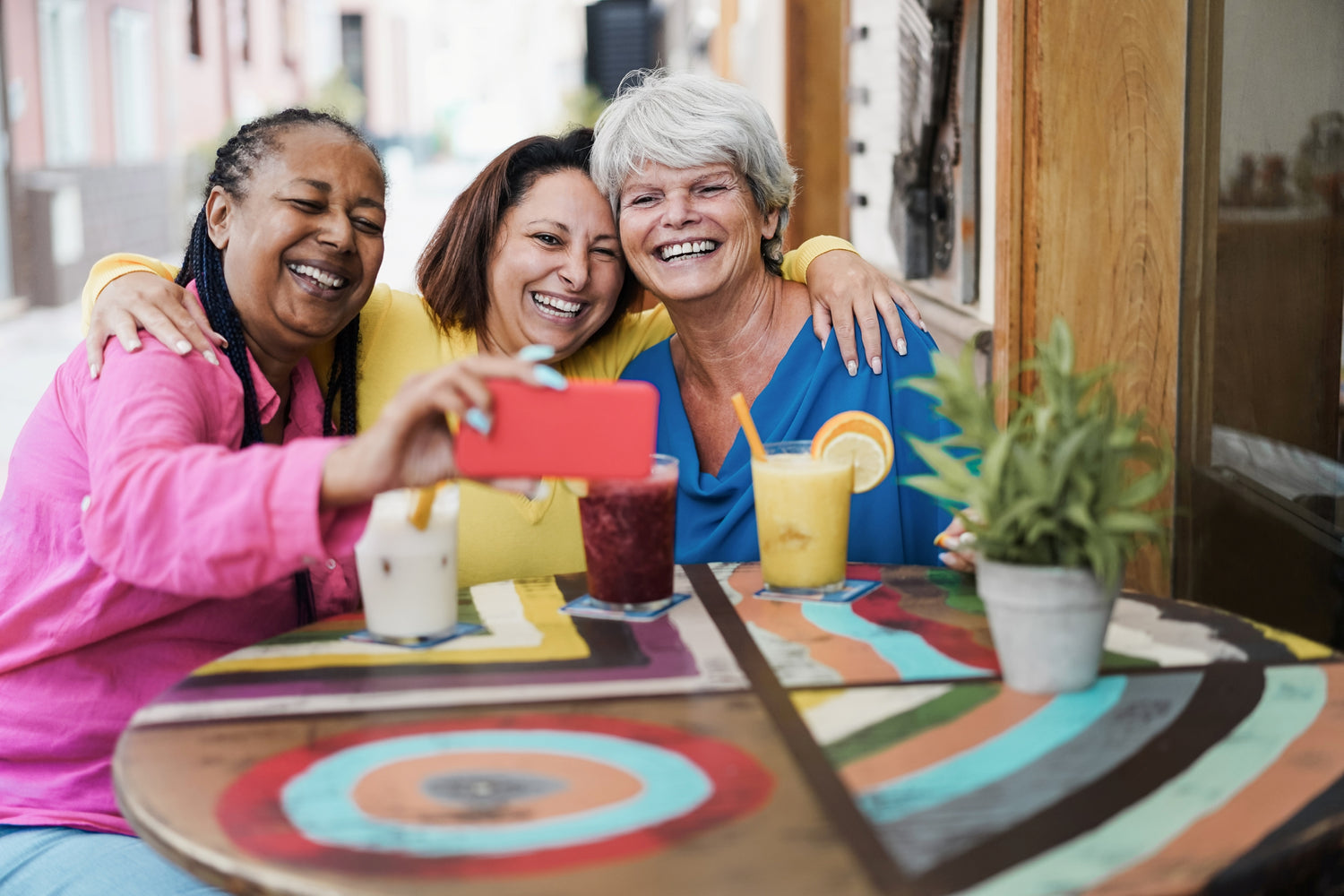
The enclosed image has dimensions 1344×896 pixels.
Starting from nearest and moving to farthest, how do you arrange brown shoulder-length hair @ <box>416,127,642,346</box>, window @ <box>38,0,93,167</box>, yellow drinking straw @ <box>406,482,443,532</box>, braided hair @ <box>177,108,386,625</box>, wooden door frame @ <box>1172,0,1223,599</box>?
yellow drinking straw @ <box>406,482,443,532</box>, braided hair @ <box>177,108,386,625</box>, brown shoulder-length hair @ <box>416,127,642,346</box>, wooden door frame @ <box>1172,0,1223,599</box>, window @ <box>38,0,93,167</box>

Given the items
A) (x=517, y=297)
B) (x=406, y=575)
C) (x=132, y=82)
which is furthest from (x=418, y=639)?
(x=132, y=82)

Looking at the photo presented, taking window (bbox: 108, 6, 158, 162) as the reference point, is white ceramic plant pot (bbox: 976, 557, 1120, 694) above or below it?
below

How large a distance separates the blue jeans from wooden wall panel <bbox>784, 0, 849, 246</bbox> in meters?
4.48

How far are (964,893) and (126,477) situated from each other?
3.09 ft

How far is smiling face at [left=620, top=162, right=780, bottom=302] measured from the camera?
2.08 meters

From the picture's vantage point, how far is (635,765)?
1.06 m

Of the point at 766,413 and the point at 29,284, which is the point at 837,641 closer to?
the point at 766,413

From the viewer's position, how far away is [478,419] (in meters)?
1.23

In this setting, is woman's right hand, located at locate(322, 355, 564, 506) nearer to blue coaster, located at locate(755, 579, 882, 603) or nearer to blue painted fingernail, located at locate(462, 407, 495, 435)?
blue painted fingernail, located at locate(462, 407, 495, 435)

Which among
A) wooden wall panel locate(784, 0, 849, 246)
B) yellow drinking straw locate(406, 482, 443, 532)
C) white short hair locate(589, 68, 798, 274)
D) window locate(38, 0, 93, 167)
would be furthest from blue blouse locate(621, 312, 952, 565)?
window locate(38, 0, 93, 167)

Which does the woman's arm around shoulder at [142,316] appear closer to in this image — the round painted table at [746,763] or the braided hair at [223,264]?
the braided hair at [223,264]

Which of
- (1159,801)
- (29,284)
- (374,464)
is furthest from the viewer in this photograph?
(29,284)

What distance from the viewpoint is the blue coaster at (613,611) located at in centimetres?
149

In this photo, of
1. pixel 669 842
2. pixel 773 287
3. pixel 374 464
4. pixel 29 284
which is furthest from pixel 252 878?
pixel 29 284
